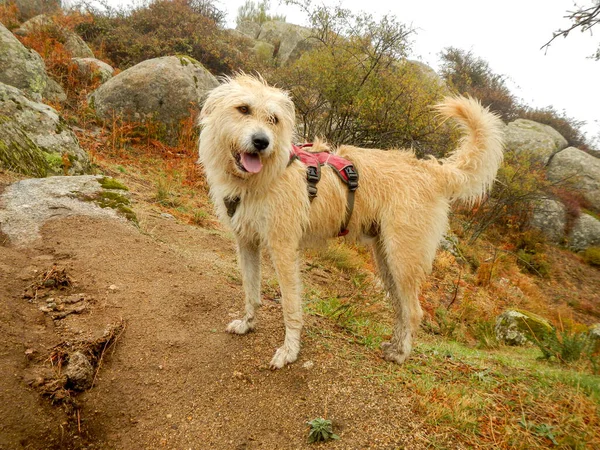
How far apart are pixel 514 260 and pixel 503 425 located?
37.4ft

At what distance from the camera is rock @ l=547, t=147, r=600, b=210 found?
1714 cm

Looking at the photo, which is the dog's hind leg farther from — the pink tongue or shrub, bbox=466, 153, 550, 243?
shrub, bbox=466, 153, 550, 243

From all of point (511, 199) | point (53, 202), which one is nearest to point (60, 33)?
point (53, 202)

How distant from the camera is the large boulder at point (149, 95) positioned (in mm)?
9555

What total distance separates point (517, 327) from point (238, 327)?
5319mm

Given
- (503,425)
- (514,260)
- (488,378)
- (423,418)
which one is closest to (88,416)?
(423,418)

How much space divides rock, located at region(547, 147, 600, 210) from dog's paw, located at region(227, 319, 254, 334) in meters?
18.1

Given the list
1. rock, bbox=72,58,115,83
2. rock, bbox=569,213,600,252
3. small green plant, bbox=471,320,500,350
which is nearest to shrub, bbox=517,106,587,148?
rock, bbox=569,213,600,252

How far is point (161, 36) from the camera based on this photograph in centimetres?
1421

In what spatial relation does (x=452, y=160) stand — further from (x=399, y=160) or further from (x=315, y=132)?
(x=315, y=132)

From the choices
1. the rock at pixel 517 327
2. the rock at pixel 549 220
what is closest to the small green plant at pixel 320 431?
the rock at pixel 517 327

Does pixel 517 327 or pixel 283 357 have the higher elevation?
pixel 283 357

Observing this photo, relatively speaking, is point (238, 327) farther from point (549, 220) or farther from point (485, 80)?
point (485, 80)

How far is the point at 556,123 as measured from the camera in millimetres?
21375
